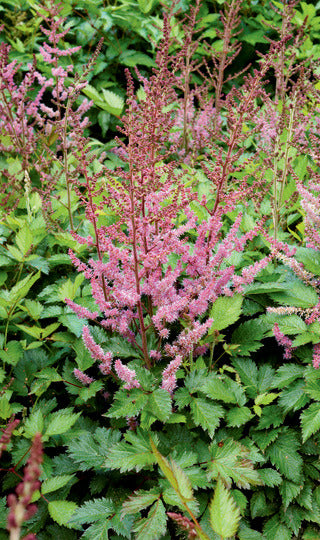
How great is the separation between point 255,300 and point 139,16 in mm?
3832

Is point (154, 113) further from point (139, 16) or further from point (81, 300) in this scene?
point (139, 16)

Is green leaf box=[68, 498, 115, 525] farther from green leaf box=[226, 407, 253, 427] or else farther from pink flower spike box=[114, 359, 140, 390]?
green leaf box=[226, 407, 253, 427]

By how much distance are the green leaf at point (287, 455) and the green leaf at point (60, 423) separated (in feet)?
2.63

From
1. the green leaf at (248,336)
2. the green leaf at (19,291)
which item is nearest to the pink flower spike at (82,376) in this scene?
the green leaf at (19,291)

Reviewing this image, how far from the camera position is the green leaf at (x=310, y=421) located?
1.63 meters

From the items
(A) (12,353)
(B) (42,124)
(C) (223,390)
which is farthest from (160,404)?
(B) (42,124)

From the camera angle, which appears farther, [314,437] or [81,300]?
[81,300]

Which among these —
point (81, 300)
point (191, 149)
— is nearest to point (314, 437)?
point (81, 300)

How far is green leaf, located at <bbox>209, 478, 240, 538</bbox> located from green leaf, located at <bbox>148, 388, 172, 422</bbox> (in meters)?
0.35

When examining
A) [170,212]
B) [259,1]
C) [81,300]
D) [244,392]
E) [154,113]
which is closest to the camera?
[170,212]

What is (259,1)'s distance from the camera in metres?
5.20

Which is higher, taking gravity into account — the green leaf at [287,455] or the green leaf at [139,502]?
the green leaf at [139,502]

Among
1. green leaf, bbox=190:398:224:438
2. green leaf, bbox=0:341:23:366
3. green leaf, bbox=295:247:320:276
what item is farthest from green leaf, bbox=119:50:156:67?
Answer: green leaf, bbox=190:398:224:438

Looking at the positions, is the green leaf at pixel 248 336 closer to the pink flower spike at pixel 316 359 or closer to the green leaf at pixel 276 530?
the pink flower spike at pixel 316 359
